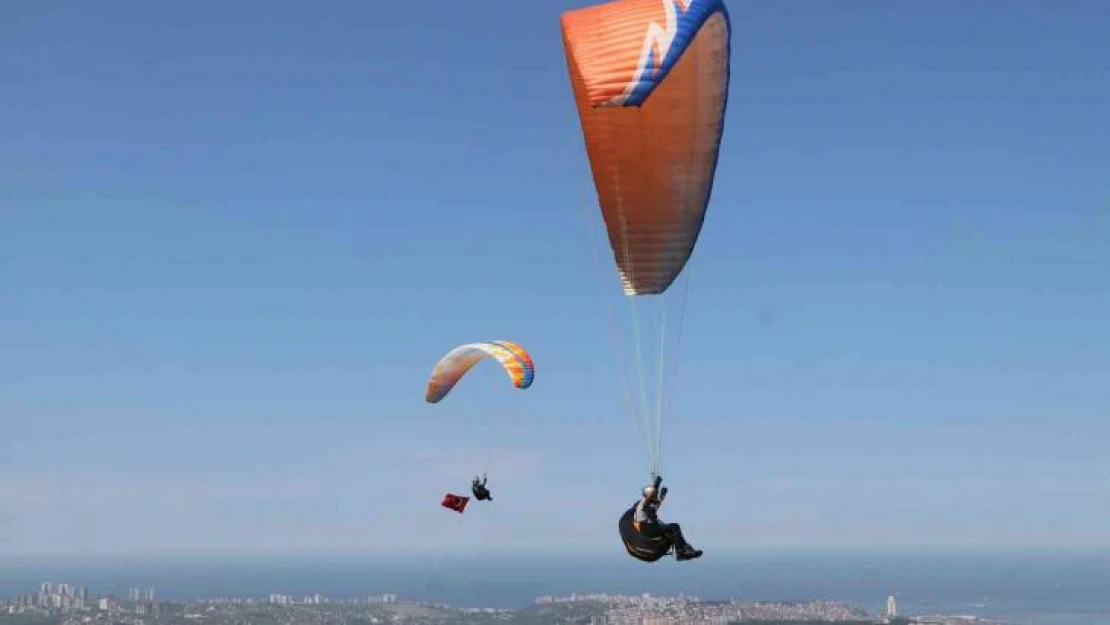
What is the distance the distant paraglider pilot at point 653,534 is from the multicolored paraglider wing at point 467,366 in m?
9.31

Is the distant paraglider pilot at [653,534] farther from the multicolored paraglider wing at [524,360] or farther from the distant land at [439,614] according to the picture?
the distant land at [439,614]

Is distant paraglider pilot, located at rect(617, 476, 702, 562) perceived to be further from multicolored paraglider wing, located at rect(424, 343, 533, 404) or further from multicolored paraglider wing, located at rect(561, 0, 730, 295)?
multicolored paraglider wing, located at rect(424, 343, 533, 404)

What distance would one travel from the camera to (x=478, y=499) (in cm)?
2984

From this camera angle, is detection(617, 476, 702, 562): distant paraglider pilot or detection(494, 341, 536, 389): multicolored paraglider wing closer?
detection(617, 476, 702, 562): distant paraglider pilot

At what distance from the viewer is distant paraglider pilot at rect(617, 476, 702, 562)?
17.8 m

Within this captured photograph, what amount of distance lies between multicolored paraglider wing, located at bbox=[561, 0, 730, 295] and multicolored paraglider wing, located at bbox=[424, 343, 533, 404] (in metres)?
8.25

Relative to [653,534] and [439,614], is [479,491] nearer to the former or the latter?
[653,534]

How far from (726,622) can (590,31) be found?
149 metres

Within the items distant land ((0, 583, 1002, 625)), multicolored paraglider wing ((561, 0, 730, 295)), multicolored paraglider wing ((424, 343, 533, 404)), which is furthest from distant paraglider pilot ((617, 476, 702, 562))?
distant land ((0, 583, 1002, 625))

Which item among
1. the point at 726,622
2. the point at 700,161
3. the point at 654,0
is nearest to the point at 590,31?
the point at 654,0

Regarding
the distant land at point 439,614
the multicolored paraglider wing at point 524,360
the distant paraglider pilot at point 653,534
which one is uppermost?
the multicolored paraglider wing at point 524,360

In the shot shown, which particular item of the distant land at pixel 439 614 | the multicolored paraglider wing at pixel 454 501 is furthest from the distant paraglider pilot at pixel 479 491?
the distant land at pixel 439 614

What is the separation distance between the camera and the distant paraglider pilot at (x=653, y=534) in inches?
702

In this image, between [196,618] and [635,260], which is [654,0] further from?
[196,618]
